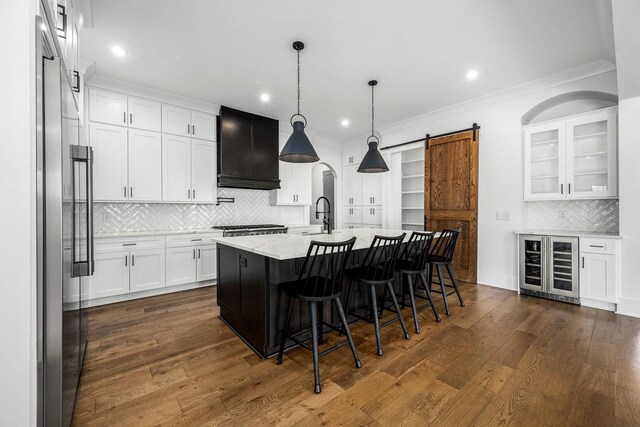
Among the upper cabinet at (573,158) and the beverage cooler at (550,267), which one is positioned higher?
the upper cabinet at (573,158)

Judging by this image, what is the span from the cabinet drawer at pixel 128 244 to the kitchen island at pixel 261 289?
1.62 metres

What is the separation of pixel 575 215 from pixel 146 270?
6.01 metres

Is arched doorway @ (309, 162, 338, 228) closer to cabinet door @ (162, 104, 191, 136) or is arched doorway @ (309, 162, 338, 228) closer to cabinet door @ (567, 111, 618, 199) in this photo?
cabinet door @ (162, 104, 191, 136)

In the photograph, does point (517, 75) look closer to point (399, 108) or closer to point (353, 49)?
point (399, 108)

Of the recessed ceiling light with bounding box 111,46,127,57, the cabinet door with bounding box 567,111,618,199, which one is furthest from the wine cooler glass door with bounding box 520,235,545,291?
the recessed ceiling light with bounding box 111,46,127,57

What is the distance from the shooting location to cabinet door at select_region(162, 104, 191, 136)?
4.29m

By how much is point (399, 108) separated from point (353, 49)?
206cm

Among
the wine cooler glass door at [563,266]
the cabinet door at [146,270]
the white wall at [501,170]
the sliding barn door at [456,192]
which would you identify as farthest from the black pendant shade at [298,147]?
the wine cooler glass door at [563,266]

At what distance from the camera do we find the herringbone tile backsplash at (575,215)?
3.66 metres

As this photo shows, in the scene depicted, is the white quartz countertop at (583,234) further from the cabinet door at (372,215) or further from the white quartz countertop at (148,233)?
the white quartz countertop at (148,233)

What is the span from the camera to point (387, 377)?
2.04m

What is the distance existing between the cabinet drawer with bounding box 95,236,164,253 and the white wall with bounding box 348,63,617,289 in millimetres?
4895

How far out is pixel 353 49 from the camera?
309 cm

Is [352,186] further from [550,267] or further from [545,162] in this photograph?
[550,267]
